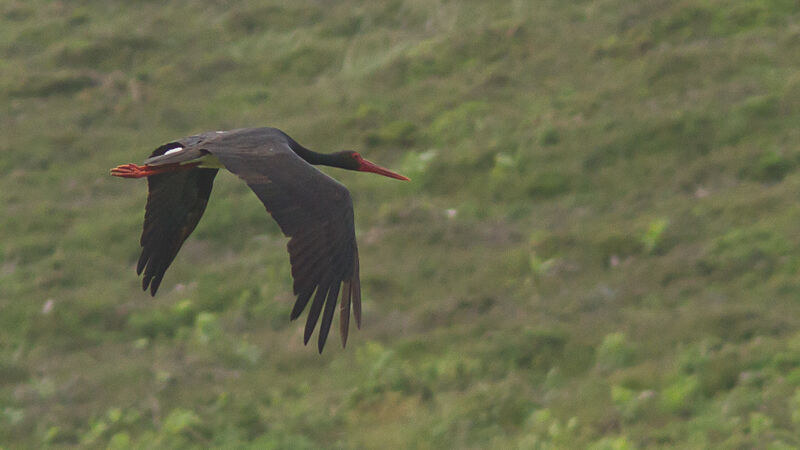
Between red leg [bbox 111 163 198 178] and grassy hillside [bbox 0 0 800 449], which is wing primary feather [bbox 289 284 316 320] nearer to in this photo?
red leg [bbox 111 163 198 178]

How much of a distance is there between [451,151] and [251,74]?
16.1 feet

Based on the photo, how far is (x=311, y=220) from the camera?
5695 mm

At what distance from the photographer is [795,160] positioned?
11664 millimetres

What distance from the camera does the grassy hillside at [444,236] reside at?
8.63 meters

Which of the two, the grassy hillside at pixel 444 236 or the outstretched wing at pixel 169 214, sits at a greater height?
the outstretched wing at pixel 169 214

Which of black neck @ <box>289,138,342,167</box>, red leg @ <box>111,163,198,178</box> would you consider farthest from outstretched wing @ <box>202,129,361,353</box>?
black neck @ <box>289,138,342,167</box>

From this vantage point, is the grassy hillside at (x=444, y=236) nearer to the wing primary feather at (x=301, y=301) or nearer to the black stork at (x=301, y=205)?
the black stork at (x=301, y=205)

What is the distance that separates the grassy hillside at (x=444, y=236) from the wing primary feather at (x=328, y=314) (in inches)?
99.7

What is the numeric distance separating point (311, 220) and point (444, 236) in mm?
6039

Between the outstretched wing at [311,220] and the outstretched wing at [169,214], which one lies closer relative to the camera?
the outstretched wing at [311,220]

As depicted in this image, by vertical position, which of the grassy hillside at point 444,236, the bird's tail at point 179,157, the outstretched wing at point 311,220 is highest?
the bird's tail at point 179,157

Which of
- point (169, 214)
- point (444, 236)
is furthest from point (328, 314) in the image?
point (444, 236)

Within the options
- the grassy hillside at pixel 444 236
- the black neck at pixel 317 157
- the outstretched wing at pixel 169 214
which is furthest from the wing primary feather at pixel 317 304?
the grassy hillside at pixel 444 236

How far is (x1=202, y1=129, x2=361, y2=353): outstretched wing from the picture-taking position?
561 cm
